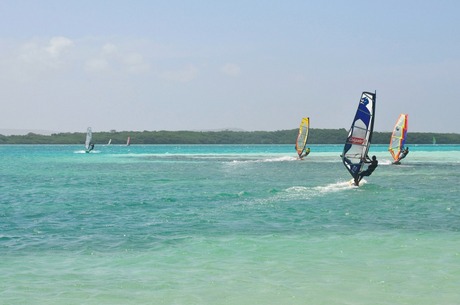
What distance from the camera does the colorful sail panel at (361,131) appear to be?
105ft

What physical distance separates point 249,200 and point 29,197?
33.0ft

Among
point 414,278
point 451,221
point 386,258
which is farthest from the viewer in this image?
point 451,221

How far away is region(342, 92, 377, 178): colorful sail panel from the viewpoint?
32062 millimetres

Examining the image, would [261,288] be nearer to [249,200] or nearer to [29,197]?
[249,200]

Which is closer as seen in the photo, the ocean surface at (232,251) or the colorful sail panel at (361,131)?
the ocean surface at (232,251)

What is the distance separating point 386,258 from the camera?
13578mm

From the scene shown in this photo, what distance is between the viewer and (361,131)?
32.5 metres

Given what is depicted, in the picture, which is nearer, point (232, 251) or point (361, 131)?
point (232, 251)

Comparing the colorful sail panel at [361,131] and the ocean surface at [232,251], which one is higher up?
the colorful sail panel at [361,131]

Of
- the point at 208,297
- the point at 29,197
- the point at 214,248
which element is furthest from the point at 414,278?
the point at 29,197

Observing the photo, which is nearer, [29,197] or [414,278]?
[414,278]

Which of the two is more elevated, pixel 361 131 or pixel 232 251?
pixel 361 131

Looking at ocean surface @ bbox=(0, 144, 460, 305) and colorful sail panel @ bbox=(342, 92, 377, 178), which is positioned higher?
colorful sail panel @ bbox=(342, 92, 377, 178)

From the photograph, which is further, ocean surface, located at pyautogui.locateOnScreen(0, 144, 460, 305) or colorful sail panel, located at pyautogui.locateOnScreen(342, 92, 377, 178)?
colorful sail panel, located at pyautogui.locateOnScreen(342, 92, 377, 178)
